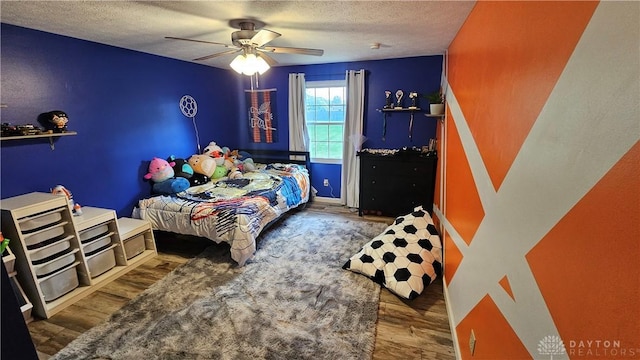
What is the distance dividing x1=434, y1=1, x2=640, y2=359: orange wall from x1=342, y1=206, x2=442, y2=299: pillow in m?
0.86

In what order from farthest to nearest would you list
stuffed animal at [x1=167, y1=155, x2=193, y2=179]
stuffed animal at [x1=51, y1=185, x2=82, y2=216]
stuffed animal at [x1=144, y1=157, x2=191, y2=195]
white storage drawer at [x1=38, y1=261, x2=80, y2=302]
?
1. stuffed animal at [x1=167, y1=155, x2=193, y2=179]
2. stuffed animal at [x1=144, y1=157, x2=191, y2=195]
3. stuffed animal at [x1=51, y1=185, x2=82, y2=216]
4. white storage drawer at [x1=38, y1=261, x2=80, y2=302]

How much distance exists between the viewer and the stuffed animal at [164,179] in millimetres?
3369

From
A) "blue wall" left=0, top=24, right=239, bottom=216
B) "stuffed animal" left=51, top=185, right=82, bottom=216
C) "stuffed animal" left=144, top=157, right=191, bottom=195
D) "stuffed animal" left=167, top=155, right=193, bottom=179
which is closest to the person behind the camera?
"blue wall" left=0, top=24, right=239, bottom=216

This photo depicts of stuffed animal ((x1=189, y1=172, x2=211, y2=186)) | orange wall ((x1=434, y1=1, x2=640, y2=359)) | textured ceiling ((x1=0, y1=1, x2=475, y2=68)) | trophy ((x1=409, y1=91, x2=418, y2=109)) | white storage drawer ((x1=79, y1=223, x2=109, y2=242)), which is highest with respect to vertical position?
textured ceiling ((x1=0, y1=1, x2=475, y2=68))

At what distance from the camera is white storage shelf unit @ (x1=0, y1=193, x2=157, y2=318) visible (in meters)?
2.10

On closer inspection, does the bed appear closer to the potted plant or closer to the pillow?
the pillow

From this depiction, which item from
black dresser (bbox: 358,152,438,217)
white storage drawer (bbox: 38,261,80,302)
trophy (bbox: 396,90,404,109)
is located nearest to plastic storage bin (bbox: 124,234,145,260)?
white storage drawer (bbox: 38,261,80,302)

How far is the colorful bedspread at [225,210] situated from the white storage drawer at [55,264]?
808mm

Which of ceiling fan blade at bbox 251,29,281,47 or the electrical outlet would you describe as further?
ceiling fan blade at bbox 251,29,281,47

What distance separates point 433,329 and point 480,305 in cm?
71

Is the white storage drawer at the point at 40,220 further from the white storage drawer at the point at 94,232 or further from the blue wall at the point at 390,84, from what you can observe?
the blue wall at the point at 390,84

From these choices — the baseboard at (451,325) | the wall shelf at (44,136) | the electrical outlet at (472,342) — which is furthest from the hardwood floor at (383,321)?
the wall shelf at (44,136)

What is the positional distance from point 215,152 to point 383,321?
3302 mm

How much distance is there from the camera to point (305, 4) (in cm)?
186
